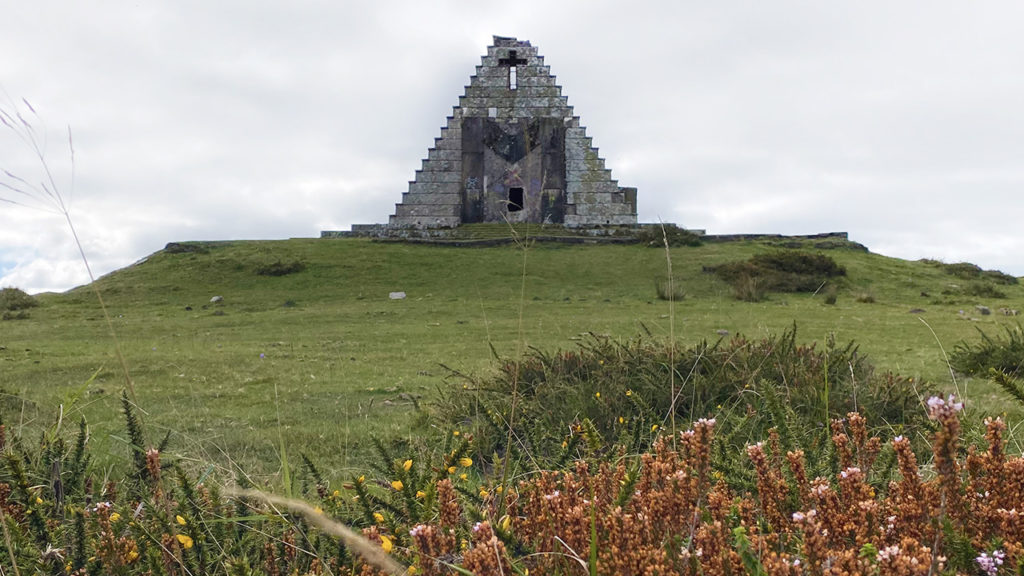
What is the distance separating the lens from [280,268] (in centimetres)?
2525

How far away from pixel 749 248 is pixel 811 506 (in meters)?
27.6

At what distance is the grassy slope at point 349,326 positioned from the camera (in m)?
6.76

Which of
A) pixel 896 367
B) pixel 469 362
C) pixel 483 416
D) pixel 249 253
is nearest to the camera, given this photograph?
pixel 483 416

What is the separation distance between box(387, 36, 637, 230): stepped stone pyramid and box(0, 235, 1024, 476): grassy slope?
24.3 feet

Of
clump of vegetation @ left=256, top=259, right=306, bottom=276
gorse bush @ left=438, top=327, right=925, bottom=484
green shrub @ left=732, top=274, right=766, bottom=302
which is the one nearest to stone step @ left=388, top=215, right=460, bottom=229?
clump of vegetation @ left=256, top=259, right=306, bottom=276

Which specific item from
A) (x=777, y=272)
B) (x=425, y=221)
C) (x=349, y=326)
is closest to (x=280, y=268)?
(x=349, y=326)

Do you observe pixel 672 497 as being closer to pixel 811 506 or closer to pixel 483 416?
pixel 811 506

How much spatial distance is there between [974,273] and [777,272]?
29.5ft

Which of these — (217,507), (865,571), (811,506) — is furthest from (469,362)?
(865,571)

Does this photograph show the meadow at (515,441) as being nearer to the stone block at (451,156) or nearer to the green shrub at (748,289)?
the green shrub at (748,289)

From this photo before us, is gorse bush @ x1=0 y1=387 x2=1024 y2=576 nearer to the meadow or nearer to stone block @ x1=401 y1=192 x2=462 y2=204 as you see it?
the meadow

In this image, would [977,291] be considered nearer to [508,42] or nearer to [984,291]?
[984,291]

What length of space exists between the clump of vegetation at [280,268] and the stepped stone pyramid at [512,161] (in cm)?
1115

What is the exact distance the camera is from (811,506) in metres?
2.11
